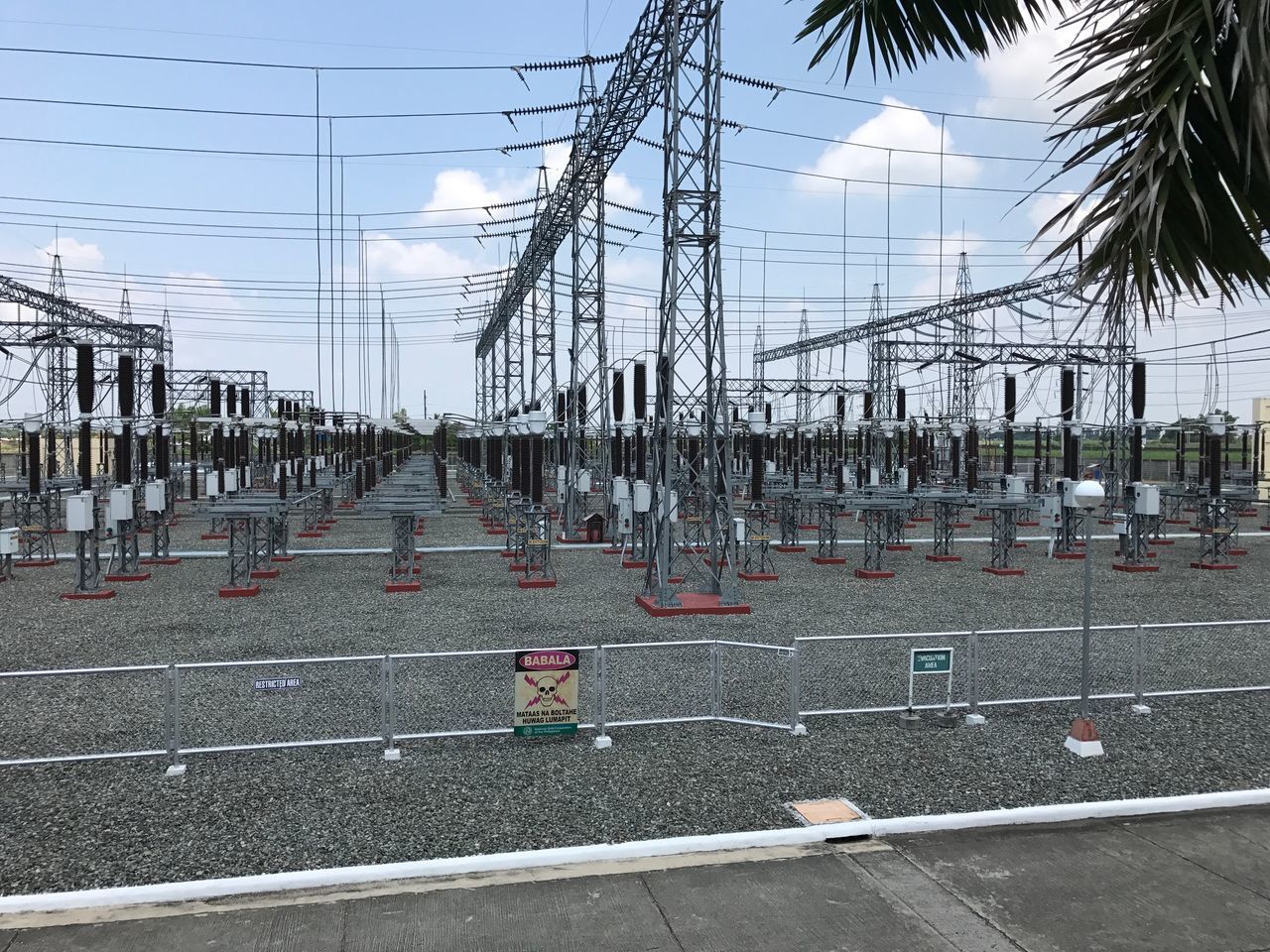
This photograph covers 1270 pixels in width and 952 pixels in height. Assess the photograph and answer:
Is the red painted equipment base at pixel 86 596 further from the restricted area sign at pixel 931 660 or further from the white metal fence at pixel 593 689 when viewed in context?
the restricted area sign at pixel 931 660

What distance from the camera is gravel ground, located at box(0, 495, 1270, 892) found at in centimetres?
717

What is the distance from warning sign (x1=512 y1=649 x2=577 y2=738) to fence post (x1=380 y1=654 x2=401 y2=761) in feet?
3.92

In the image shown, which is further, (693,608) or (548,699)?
(693,608)

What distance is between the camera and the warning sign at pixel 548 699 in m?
9.11

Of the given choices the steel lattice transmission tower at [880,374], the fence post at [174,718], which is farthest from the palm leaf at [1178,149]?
the steel lattice transmission tower at [880,374]

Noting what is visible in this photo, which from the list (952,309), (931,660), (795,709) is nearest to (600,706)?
(795,709)

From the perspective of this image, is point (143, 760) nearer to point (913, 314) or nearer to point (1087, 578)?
point (1087, 578)

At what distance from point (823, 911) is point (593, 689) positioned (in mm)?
5009

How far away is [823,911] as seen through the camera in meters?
5.91

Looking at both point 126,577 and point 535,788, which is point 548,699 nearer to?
point 535,788

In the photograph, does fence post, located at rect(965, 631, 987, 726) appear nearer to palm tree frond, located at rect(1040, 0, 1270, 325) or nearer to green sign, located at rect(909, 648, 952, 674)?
green sign, located at rect(909, 648, 952, 674)

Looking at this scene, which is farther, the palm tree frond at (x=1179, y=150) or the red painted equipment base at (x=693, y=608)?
the red painted equipment base at (x=693, y=608)

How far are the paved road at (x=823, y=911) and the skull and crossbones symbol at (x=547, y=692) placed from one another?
294 cm

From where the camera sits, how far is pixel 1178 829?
286 inches
